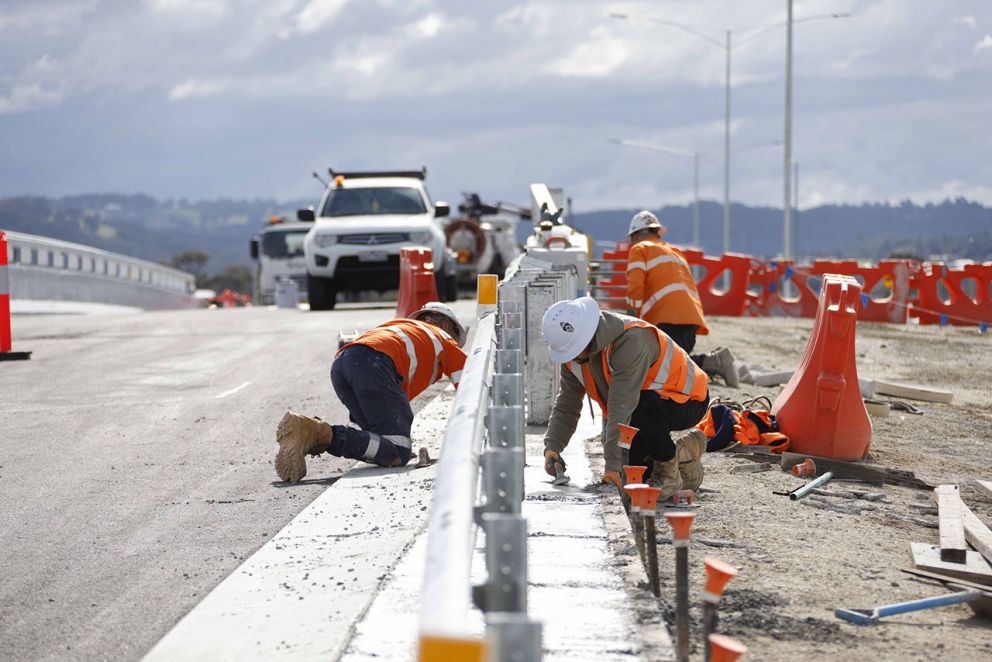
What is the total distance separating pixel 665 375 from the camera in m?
8.05

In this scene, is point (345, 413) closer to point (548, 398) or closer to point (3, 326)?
point (548, 398)

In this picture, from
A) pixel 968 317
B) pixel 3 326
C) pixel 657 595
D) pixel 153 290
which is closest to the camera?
pixel 657 595

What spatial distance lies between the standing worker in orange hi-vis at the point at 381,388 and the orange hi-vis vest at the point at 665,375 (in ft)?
3.26

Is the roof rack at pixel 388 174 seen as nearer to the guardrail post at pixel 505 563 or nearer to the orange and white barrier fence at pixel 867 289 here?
the orange and white barrier fence at pixel 867 289

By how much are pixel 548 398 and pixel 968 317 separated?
20.1 metres

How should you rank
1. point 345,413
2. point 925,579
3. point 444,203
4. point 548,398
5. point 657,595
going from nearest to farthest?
point 657,595 < point 925,579 < point 548,398 < point 345,413 < point 444,203

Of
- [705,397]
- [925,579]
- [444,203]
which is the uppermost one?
[444,203]

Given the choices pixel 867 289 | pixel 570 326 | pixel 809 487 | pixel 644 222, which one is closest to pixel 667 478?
pixel 809 487

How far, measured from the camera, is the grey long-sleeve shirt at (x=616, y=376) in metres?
7.50

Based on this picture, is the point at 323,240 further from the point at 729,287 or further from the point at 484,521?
the point at 484,521

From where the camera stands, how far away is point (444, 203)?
78.7 ft

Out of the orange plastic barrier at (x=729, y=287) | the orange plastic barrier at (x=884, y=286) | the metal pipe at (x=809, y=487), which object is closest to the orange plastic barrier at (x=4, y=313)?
the metal pipe at (x=809, y=487)

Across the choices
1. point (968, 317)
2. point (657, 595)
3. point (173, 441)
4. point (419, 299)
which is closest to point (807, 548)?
point (657, 595)

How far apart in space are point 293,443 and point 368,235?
15743 millimetres
